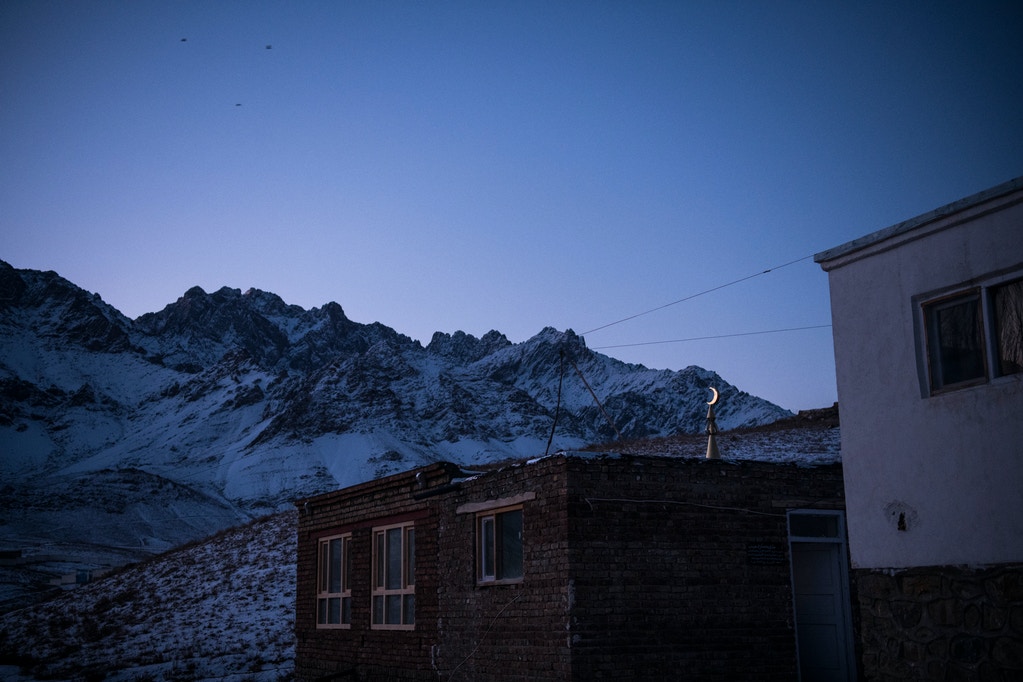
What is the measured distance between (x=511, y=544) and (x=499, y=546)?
0.25m

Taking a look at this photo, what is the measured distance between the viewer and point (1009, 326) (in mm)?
7660

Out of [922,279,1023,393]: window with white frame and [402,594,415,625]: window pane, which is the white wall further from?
[402,594,415,625]: window pane

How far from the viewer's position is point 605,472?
467 inches

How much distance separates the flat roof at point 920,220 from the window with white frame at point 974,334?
0.70m

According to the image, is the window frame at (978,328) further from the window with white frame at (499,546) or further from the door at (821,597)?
the window with white frame at (499,546)

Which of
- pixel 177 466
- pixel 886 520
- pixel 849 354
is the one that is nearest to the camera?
pixel 886 520

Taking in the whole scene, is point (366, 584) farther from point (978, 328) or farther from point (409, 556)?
point (978, 328)

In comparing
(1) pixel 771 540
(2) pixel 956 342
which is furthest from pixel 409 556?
(2) pixel 956 342

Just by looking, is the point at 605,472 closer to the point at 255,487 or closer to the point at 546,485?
the point at 546,485

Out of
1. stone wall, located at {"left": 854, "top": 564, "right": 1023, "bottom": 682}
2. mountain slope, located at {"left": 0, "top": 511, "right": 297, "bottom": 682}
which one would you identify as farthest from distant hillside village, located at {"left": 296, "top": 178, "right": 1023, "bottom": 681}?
mountain slope, located at {"left": 0, "top": 511, "right": 297, "bottom": 682}

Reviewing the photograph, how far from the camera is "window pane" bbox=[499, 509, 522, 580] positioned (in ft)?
41.2

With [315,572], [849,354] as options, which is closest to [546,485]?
[849,354]

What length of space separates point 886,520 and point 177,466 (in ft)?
482

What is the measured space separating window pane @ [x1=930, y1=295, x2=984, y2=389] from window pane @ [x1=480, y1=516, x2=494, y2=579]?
6715mm
